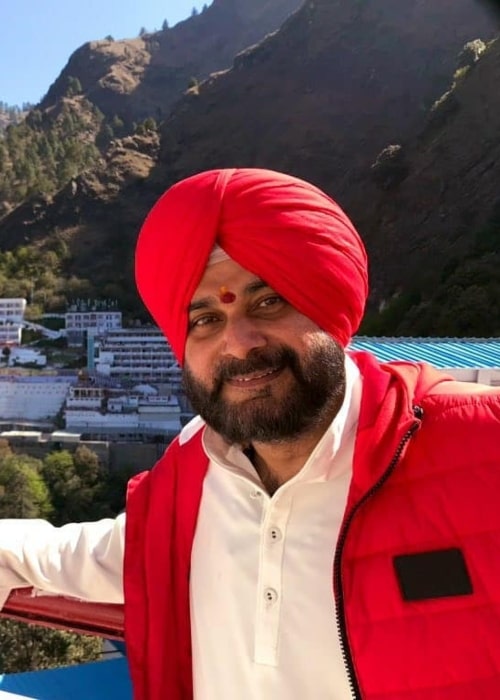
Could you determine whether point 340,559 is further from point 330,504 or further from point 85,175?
point 85,175

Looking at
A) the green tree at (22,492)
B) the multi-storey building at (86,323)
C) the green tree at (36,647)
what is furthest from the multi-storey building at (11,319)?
the green tree at (36,647)

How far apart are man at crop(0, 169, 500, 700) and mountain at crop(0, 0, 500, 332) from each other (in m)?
19.9

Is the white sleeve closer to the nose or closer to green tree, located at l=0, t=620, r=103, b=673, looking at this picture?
the nose

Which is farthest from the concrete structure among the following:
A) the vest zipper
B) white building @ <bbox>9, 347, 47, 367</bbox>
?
white building @ <bbox>9, 347, 47, 367</bbox>

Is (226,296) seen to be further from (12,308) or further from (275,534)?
(12,308)

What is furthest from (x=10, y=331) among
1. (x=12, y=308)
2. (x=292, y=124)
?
(x=292, y=124)

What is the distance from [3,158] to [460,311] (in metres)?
28.9

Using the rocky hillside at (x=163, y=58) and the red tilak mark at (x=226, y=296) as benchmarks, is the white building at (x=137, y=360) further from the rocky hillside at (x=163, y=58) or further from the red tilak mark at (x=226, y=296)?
the rocky hillside at (x=163, y=58)

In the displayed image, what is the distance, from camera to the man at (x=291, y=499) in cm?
46

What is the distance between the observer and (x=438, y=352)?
270cm

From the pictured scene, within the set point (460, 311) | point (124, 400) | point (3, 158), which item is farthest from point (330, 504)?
point (3, 158)

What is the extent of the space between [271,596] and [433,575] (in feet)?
0.51

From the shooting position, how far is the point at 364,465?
50 cm

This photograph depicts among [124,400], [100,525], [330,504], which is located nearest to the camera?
[330,504]
